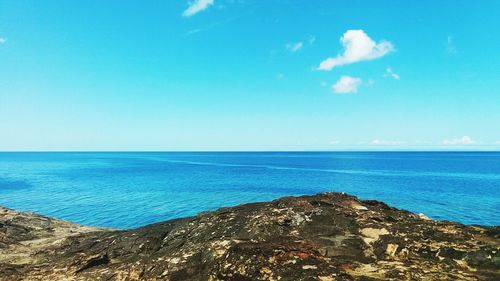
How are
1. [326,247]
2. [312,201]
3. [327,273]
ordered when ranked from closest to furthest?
1. [327,273]
2. [326,247]
3. [312,201]

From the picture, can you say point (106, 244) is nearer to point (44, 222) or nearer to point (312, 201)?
point (312, 201)

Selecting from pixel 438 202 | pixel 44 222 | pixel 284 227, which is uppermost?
pixel 284 227

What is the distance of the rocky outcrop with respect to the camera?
9.24 m

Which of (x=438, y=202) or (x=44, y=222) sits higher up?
(x=44, y=222)

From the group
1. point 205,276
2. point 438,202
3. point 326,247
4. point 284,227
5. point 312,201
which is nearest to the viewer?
point 205,276

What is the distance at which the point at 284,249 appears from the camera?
10406mm

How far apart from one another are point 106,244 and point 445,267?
12800 millimetres

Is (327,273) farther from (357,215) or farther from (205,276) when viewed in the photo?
(357,215)

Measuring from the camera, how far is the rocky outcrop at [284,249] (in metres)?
9.24

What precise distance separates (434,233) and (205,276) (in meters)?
7.74

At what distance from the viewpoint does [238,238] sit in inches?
470

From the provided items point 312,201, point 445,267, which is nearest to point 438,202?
point 312,201

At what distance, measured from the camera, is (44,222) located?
77.0 ft

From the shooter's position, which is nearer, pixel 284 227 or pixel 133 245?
pixel 284 227
